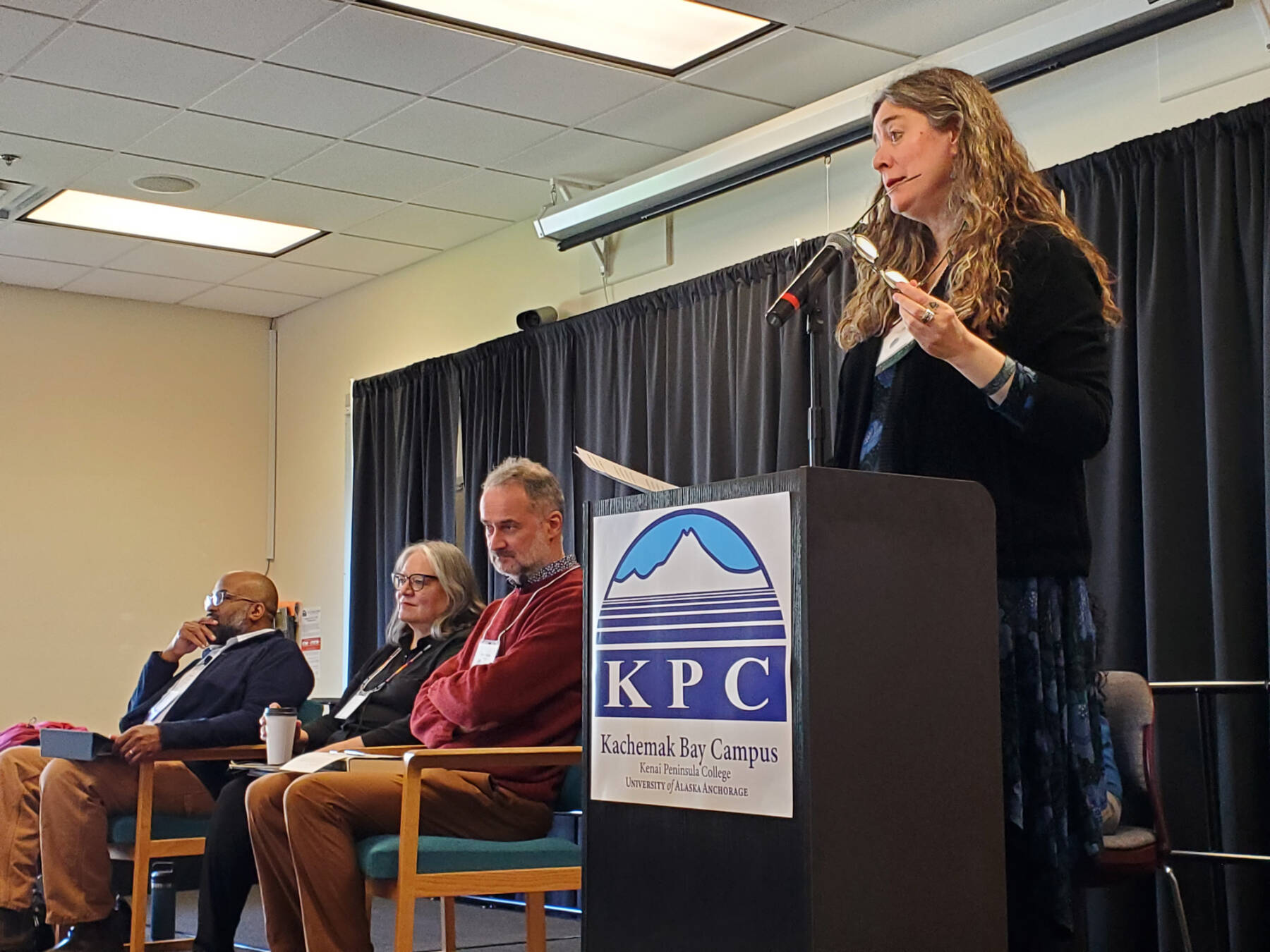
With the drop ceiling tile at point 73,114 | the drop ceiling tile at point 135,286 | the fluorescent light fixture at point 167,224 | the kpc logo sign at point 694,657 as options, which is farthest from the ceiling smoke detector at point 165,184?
the kpc logo sign at point 694,657

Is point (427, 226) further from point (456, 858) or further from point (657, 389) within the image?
point (456, 858)

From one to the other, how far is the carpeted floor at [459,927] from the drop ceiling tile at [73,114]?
8.97 ft

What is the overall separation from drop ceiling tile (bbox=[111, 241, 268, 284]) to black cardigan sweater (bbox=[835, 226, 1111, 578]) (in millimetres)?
5622

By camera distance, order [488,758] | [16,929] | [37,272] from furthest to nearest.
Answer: [37,272] → [16,929] → [488,758]

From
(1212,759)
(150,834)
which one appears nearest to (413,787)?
(150,834)

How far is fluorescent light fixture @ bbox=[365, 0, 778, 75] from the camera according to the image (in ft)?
14.4

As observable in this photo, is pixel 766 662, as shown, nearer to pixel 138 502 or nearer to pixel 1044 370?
pixel 1044 370

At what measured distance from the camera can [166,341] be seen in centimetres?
786

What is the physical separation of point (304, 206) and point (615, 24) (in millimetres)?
2148

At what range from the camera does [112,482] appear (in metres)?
7.63

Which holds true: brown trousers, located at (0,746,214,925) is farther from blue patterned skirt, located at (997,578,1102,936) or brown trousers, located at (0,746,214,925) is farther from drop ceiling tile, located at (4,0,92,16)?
blue patterned skirt, located at (997,578,1102,936)

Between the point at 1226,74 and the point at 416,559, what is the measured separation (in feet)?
8.57

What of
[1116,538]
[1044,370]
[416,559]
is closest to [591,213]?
Result: [416,559]

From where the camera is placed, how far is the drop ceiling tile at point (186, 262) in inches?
270
